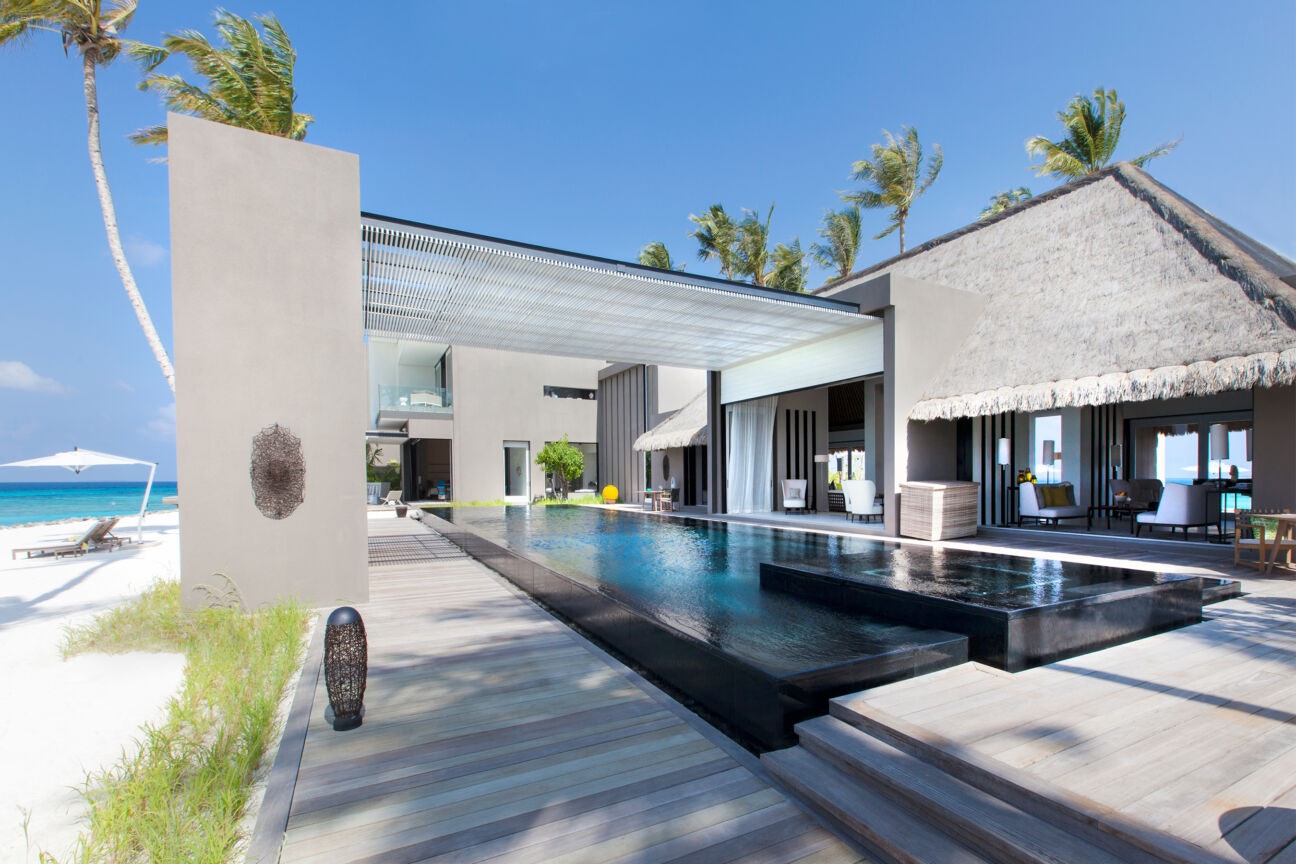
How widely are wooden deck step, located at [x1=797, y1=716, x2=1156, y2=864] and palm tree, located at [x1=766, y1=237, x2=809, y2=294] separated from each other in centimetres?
2441

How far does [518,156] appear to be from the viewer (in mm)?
21453

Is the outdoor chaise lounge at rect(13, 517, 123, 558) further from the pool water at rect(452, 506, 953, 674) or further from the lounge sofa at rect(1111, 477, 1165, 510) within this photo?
the lounge sofa at rect(1111, 477, 1165, 510)

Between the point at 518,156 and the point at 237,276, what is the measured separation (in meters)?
18.0

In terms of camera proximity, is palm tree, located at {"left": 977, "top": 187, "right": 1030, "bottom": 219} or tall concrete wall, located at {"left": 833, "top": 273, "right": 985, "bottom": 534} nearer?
tall concrete wall, located at {"left": 833, "top": 273, "right": 985, "bottom": 534}

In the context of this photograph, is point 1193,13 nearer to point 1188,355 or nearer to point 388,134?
point 1188,355

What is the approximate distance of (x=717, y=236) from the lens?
25.7 meters

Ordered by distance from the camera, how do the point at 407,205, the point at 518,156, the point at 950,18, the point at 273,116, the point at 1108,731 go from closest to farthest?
the point at 1108,731 → the point at 273,116 → the point at 950,18 → the point at 518,156 → the point at 407,205

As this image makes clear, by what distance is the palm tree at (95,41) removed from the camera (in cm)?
879

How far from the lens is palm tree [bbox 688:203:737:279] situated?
25.6 meters

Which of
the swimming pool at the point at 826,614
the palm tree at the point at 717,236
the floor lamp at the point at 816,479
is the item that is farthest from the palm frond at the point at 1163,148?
the swimming pool at the point at 826,614

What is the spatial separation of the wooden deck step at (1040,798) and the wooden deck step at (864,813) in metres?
0.25

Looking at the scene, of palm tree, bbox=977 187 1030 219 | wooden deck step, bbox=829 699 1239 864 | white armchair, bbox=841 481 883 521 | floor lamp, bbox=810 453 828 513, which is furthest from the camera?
palm tree, bbox=977 187 1030 219

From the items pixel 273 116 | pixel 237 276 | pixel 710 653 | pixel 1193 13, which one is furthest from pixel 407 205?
pixel 710 653

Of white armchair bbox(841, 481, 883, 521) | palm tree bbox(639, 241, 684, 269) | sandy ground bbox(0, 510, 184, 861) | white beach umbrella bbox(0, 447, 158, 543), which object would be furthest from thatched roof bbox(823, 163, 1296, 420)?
palm tree bbox(639, 241, 684, 269)
